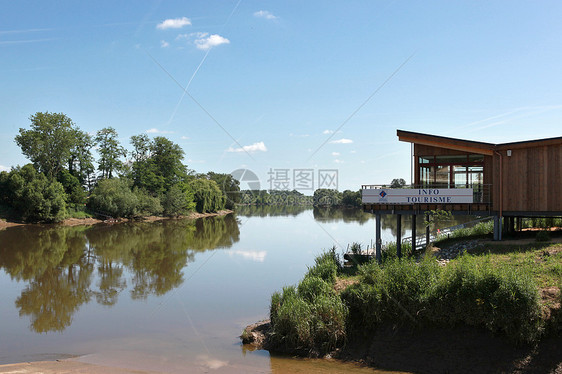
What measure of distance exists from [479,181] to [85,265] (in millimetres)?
22153

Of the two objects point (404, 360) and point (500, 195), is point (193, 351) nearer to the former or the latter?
point (404, 360)

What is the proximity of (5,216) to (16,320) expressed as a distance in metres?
42.0

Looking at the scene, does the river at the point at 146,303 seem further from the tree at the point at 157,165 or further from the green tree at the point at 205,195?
the green tree at the point at 205,195

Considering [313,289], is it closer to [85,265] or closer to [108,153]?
[85,265]

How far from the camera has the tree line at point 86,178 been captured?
161 ft

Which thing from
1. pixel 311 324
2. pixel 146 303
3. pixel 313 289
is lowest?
pixel 146 303

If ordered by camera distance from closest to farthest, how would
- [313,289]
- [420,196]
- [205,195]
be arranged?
[313,289]
[420,196]
[205,195]

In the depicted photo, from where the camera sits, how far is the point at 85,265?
936 inches

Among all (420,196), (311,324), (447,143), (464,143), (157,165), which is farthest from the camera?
(157,165)

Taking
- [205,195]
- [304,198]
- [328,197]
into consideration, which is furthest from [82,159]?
[304,198]

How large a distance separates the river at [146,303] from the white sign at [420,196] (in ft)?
18.1

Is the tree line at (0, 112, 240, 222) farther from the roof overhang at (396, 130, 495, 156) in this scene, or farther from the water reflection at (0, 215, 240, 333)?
the roof overhang at (396, 130, 495, 156)

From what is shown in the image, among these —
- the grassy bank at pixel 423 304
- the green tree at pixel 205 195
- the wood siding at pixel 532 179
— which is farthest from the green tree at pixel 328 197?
the grassy bank at pixel 423 304

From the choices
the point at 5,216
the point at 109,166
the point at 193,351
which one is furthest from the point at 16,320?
the point at 109,166
